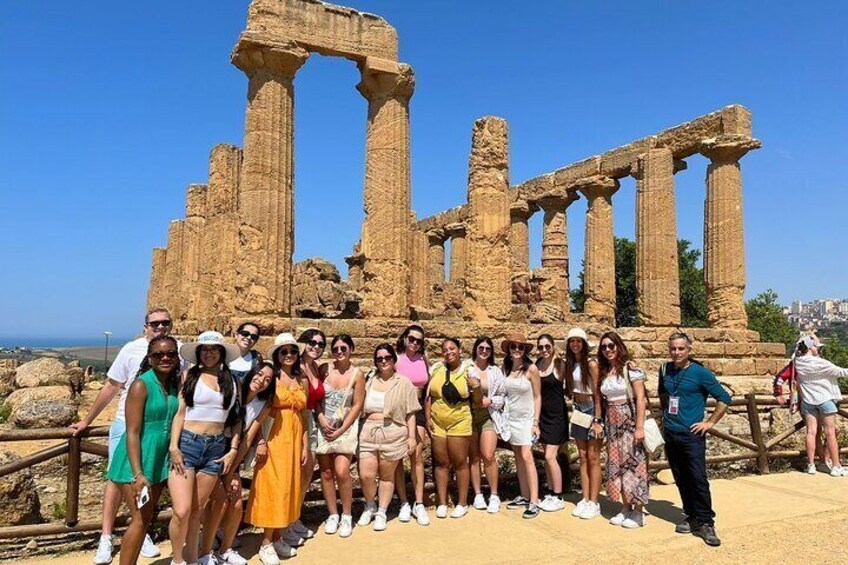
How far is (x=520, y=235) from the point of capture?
24609mm

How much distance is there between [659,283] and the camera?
62.4 ft

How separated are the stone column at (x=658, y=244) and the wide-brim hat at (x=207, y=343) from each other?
53.6ft

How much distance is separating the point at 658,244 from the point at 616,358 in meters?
14.4

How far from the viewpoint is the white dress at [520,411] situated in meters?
6.18

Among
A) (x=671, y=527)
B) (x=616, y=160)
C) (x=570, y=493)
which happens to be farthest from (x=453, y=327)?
(x=616, y=160)

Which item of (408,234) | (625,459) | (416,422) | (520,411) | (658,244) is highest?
(658,244)

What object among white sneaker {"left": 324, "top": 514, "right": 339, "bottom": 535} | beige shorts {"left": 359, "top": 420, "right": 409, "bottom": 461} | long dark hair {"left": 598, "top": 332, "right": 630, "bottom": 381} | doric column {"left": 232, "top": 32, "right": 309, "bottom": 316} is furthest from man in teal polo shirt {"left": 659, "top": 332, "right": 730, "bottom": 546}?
doric column {"left": 232, "top": 32, "right": 309, "bottom": 316}

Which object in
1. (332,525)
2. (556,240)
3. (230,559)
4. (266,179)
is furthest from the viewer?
(556,240)

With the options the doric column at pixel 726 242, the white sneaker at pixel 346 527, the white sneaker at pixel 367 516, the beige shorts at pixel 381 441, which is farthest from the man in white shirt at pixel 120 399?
the doric column at pixel 726 242

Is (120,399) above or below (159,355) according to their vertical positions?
below

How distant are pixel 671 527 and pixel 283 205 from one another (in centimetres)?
927

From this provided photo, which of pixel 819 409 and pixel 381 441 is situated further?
pixel 819 409

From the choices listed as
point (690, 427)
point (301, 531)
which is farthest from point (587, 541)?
point (301, 531)

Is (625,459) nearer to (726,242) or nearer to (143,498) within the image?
(143,498)
